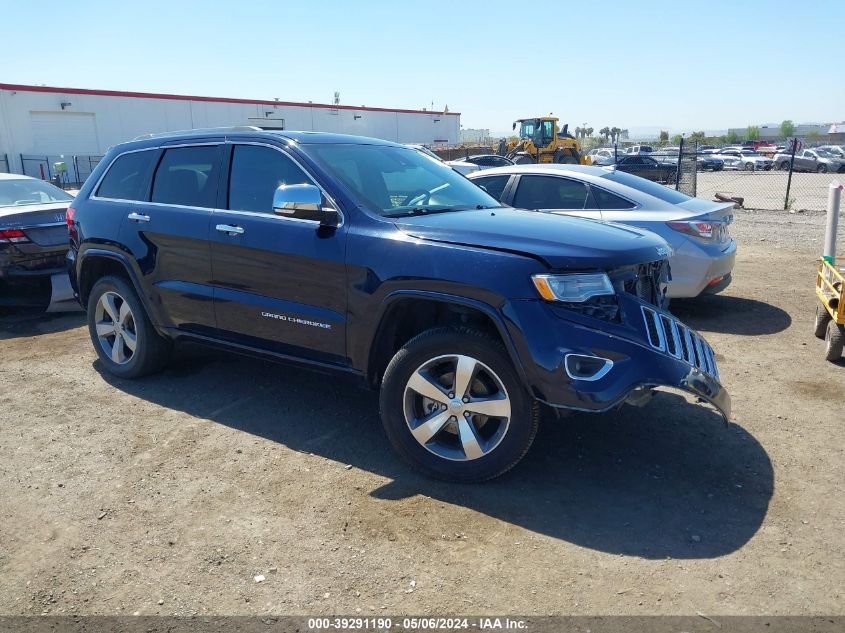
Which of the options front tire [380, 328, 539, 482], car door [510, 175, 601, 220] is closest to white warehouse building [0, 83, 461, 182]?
car door [510, 175, 601, 220]

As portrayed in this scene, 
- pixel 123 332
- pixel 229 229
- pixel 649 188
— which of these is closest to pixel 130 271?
pixel 123 332

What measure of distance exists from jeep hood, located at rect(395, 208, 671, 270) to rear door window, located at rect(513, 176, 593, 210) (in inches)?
122

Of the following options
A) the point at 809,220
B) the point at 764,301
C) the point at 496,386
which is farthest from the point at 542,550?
the point at 809,220

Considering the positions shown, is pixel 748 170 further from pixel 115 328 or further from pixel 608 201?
pixel 115 328

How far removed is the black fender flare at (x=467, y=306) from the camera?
3.56 m

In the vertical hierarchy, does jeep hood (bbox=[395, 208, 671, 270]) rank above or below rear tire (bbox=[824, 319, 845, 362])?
above

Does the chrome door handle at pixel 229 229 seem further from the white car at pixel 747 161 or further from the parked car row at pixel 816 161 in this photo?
the white car at pixel 747 161

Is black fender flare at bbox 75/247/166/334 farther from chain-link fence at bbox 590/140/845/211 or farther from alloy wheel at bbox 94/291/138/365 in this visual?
chain-link fence at bbox 590/140/845/211

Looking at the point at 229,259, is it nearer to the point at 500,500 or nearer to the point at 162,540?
the point at 162,540

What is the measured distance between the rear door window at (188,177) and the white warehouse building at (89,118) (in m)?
21.7

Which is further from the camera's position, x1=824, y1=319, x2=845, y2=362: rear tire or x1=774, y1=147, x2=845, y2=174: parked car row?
x1=774, y1=147, x2=845, y2=174: parked car row

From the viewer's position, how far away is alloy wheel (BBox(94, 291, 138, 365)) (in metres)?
5.50

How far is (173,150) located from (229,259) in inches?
46.7

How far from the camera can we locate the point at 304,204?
4078 millimetres
